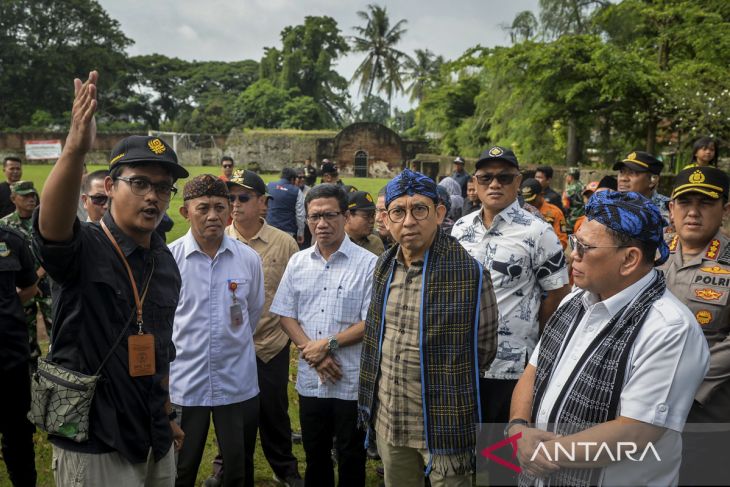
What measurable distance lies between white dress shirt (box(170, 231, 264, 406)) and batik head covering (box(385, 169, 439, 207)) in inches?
44.3

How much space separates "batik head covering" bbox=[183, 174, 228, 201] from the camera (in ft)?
10.7

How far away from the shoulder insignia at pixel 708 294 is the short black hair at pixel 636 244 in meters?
1.16

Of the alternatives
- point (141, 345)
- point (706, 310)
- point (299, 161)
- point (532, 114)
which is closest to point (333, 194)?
point (141, 345)

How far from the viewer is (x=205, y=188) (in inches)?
128

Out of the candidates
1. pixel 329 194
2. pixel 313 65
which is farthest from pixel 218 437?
pixel 313 65

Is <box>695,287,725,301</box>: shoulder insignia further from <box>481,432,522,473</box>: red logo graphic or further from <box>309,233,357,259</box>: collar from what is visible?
<box>309,233,357,259</box>: collar

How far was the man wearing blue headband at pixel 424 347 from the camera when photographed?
2596mm

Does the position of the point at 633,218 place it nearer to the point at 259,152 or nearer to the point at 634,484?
the point at 634,484

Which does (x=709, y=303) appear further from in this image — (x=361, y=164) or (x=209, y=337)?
(x=361, y=164)

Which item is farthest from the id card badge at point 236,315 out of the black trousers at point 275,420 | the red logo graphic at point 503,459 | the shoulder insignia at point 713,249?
the shoulder insignia at point 713,249

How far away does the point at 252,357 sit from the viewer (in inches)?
130

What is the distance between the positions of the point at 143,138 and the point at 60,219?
60cm

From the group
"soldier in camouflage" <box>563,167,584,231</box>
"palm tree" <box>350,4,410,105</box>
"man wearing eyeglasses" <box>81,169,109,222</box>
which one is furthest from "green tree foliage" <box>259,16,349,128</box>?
"man wearing eyeglasses" <box>81,169,109,222</box>

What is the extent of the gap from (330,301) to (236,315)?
564mm
